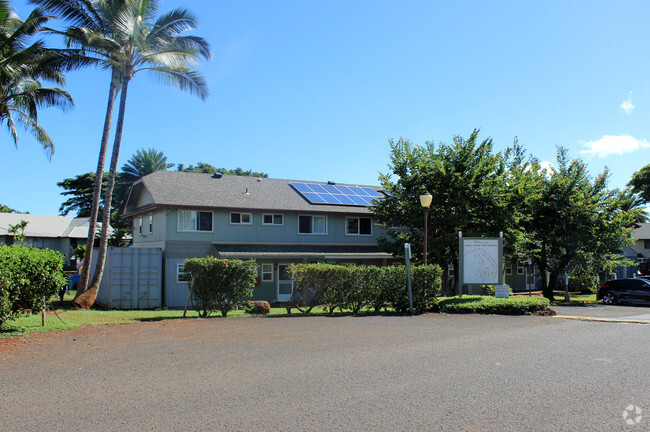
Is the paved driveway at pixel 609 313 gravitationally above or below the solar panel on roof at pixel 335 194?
below

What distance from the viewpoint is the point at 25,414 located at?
509cm

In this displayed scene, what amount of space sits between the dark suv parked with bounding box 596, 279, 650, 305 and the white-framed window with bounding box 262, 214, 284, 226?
1702 centimetres

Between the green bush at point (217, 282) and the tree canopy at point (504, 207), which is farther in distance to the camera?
the tree canopy at point (504, 207)

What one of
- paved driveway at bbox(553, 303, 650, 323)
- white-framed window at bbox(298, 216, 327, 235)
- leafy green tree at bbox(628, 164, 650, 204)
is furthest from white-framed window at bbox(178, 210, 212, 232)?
leafy green tree at bbox(628, 164, 650, 204)

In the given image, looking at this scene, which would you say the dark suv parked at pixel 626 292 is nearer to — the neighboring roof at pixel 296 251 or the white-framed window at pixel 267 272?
the neighboring roof at pixel 296 251

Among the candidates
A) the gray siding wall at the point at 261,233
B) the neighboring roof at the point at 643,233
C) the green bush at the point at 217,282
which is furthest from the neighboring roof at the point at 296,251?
the neighboring roof at the point at 643,233

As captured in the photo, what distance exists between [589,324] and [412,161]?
12.2 meters

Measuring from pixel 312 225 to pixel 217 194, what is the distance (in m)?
5.41

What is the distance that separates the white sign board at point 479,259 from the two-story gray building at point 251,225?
8.92 meters

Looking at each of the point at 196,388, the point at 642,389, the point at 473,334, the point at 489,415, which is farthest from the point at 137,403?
the point at 473,334

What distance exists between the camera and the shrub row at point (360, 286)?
49.2 ft

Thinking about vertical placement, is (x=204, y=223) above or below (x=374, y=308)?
above

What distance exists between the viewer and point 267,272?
25.3 metres

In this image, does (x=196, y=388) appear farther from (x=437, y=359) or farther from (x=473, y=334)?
(x=473, y=334)
